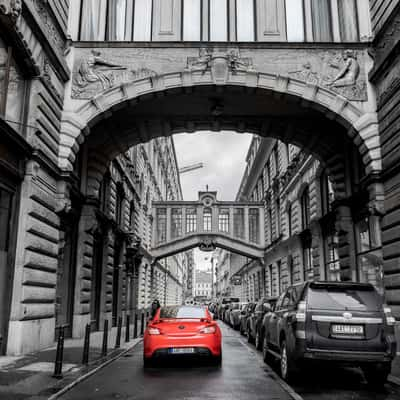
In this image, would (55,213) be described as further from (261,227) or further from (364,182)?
(261,227)

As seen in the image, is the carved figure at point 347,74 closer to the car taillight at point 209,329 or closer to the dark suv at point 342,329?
the dark suv at point 342,329

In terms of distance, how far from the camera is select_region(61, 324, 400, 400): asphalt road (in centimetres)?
788

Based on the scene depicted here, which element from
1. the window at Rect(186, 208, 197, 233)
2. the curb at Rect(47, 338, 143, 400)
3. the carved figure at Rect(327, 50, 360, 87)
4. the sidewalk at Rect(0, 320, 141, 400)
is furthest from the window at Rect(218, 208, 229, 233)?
the curb at Rect(47, 338, 143, 400)

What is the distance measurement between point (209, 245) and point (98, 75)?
1153 inches

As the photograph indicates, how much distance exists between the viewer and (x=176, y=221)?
46.5 metres

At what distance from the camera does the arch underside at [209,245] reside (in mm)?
44156

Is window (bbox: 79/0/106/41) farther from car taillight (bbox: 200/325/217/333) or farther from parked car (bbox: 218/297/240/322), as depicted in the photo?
parked car (bbox: 218/297/240/322)

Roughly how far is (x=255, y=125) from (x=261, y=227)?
2422 cm

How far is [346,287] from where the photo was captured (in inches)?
360

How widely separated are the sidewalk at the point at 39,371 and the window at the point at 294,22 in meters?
12.9

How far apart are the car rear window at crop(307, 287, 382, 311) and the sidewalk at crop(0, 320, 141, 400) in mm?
4752

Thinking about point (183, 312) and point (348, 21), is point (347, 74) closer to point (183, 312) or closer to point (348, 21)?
point (348, 21)

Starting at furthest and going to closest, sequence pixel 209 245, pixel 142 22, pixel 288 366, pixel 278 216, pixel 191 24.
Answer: pixel 209 245, pixel 278 216, pixel 142 22, pixel 191 24, pixel 288 366

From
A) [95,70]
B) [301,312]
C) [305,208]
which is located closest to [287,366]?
[301,312]
